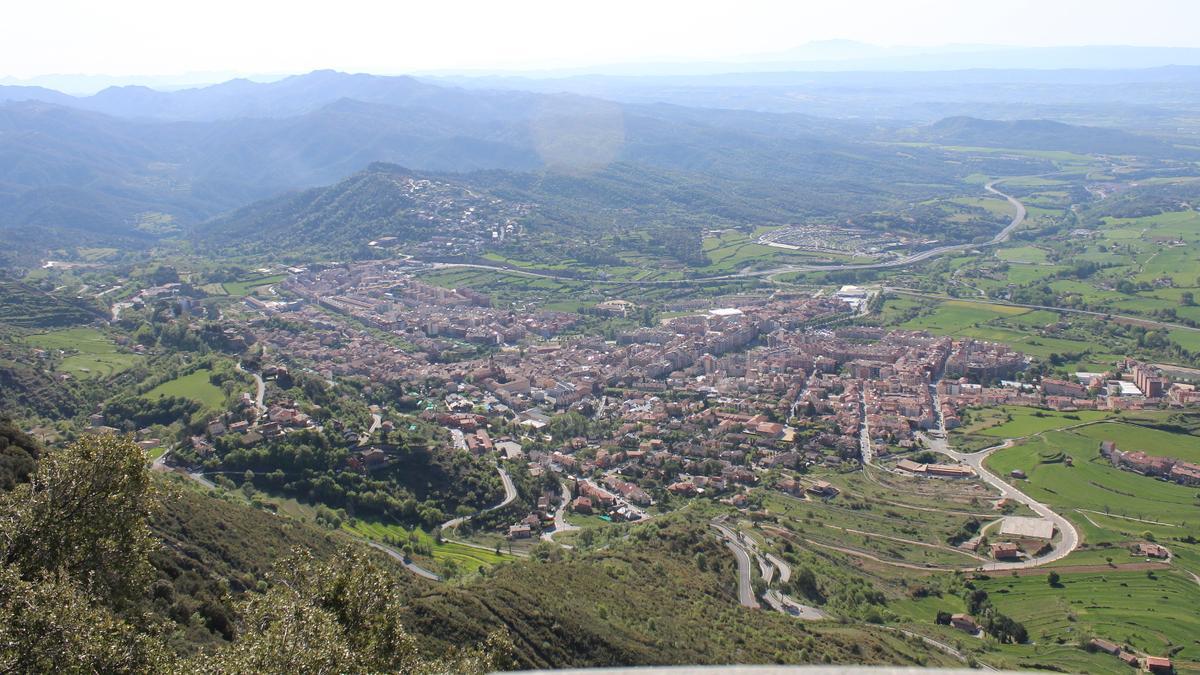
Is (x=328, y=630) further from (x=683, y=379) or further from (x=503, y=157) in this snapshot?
(x=503, y=157)

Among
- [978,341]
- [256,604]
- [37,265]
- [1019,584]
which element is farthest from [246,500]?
[37,265]

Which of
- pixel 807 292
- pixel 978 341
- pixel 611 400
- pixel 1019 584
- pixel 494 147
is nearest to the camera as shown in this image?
pixel 1019 584

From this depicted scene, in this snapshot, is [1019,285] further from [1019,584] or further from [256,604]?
[256,604]

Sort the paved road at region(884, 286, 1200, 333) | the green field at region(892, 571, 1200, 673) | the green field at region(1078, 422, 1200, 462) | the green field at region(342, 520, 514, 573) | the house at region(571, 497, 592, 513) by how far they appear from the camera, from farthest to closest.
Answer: the paved road at region(884, 286, 1200, 333), the green field at region(1078, 422, 1200, 462), the house at region(571, 497, 592, 513), the green field at region(342, 520, 514, 573), the green field at region(892, 571, 1200, 673)

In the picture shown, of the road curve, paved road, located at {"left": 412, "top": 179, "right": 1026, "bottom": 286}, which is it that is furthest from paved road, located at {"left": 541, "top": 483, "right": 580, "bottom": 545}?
paved road, located at {"left": 412, "top": 179, "right": 1026, "bottom": 286}

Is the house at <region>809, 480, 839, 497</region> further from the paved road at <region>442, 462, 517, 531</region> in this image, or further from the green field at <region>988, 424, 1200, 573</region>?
the paved road at <region>442, 462, 517, 531</region>

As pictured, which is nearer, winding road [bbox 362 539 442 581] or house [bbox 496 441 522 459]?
winding road [bbox 362 539 442 581]
